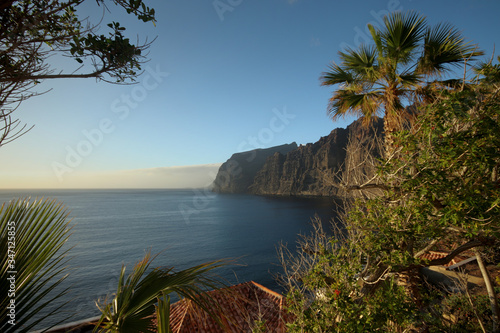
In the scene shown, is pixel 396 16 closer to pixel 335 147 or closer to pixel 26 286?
pixel 26 286

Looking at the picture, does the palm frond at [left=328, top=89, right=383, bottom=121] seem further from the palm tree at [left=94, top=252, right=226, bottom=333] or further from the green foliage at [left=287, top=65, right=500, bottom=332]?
the palm tree at [left=94, top=252, right=226, bottom=333]

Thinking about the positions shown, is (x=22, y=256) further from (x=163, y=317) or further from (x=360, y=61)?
(x=360, y=61)

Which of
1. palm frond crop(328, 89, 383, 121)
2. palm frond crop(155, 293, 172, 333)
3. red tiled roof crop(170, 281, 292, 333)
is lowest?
red tiled roof crop(170, 281, 292, 333)

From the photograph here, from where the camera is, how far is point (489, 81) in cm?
399

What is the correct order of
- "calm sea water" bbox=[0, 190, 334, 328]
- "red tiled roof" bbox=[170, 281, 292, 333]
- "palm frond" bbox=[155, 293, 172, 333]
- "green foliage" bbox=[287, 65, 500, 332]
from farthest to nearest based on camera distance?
"calm sea water" bbox=[0, 190, 334, 328] → "red tiled roof" bbox=[170, 281, 292, 333] → "green foliage" bbox=[287, 65, 500, 332] → "palm frond" bbox=[155, 293, 172, 333]

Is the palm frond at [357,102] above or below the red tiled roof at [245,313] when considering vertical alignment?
above

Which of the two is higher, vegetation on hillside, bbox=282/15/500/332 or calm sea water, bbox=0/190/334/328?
vegetation on hillside, bbox=282/15/500/332

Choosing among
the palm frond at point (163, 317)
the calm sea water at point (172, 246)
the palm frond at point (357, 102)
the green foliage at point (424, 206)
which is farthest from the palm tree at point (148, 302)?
the calm sea water at point (172, 246)

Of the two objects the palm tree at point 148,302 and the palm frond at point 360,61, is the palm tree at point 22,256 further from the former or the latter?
the palm frond at point 360,61

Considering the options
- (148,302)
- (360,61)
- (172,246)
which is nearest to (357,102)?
(360,61)

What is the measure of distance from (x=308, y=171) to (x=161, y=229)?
343ft

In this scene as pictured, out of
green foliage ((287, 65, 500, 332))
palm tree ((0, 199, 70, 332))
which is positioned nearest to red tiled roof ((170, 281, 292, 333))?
green foliage ((287, 65, 500, 332))

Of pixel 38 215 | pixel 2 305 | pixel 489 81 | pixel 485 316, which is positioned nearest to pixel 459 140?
pixel 489 81

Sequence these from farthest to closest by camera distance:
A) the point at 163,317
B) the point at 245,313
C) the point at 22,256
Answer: the point at 245,313, the point at 22,256, the point at 163,317
